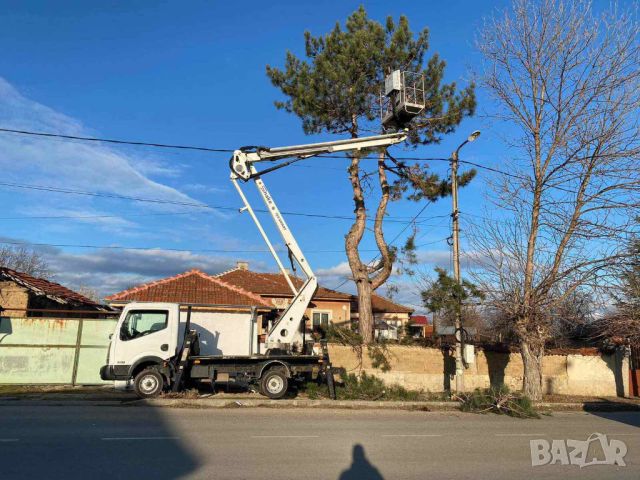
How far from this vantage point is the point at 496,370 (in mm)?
19062

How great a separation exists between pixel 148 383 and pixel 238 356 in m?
2.42

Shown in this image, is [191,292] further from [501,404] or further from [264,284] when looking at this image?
[501,404]

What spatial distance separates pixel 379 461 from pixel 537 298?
37.0 ft

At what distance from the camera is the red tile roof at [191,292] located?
878 inches

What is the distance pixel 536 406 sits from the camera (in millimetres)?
15039

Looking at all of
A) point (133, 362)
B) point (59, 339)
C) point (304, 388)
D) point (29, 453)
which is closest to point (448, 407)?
point (304, 388)

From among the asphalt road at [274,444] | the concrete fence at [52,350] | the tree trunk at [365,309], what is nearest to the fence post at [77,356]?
the concrete fence at [52,350]

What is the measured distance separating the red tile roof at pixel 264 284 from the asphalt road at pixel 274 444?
18.8m

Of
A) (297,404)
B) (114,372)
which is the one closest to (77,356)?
(114,372)

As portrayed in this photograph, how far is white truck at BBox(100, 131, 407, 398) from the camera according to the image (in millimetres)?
12906

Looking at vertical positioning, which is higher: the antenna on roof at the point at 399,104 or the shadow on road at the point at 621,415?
the antenna on roof at the point at 399,104

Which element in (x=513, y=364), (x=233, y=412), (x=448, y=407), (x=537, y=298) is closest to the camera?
(x=233, y=412)

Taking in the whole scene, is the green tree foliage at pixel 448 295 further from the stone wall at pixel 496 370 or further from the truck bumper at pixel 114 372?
the truck bumper at pixel 114 372

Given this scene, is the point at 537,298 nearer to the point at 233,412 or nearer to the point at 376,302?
the point at 233,412
